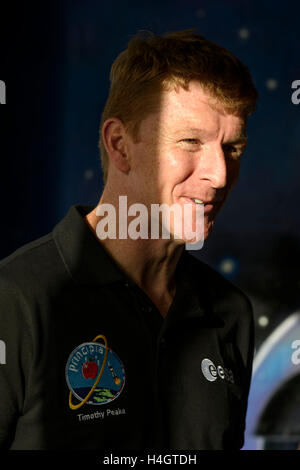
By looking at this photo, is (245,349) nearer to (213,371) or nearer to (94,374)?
(213,371)

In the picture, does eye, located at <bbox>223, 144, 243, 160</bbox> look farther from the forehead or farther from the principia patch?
the principia patch

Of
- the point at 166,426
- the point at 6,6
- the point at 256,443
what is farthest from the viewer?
the point at 256,443

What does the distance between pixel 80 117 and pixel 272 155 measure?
0.65m

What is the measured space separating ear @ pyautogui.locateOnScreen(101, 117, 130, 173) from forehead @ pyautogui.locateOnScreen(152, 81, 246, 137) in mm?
109

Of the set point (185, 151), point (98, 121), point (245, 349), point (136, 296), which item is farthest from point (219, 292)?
point (98, 121)

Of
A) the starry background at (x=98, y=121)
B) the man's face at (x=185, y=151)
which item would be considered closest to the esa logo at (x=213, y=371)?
the man's face at (x=185, y=151)

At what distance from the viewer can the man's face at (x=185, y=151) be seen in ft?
4.17

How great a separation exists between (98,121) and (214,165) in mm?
676

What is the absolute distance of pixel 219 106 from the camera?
1277mm

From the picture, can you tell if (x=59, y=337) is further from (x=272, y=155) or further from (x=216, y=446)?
(x=272, y=155)

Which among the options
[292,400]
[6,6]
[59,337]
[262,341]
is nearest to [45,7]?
[6,6]

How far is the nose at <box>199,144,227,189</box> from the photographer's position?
129cm

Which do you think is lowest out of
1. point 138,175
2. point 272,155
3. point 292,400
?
point 292,400

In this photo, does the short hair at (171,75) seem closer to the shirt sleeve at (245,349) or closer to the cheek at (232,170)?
the cheek at (232,170)
